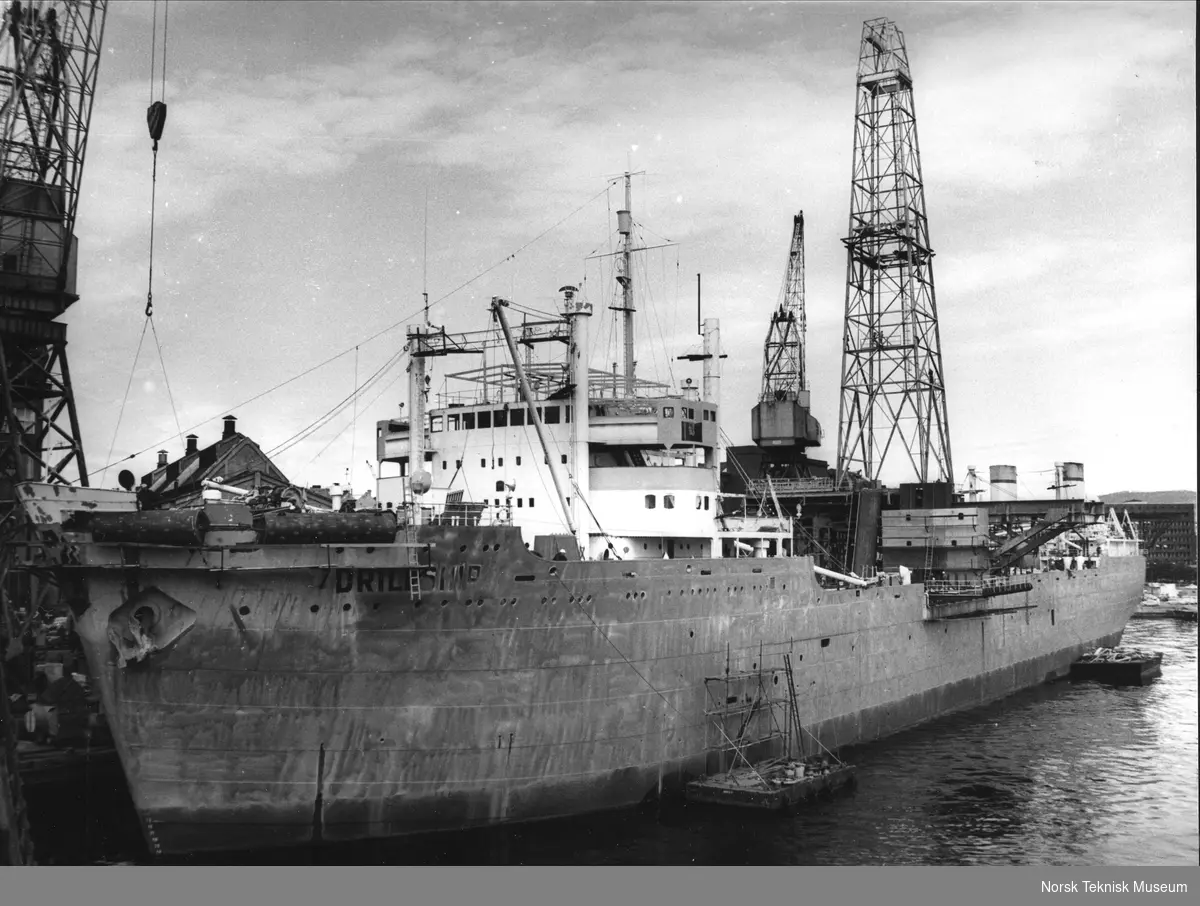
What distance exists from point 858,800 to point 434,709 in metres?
9.24

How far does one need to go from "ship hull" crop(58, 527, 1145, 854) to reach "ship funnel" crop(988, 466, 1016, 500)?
68.8ft

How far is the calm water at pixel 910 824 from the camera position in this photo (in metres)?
17.5

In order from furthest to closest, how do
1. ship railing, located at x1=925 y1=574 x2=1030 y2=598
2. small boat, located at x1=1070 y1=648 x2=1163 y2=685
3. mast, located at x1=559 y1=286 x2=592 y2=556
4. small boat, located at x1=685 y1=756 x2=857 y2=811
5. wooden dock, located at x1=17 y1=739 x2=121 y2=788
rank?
1. small boat, located at x1=1070 y1=648 x2=1163 y2=685
2. ship railing, located at x1=925 y1=574 x2=1030 y2=598
3. mast, located at x1=559 y1=286 x2=592 y2=556
4. wooden dock, located at x1=17 y1=739 x2=121 y2=788
5. small boat, located at x1=685 y1=756 x2=857 y2=811

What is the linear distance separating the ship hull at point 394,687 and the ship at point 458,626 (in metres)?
0.04

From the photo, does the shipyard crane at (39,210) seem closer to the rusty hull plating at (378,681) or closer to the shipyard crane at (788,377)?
the rusty hull plating at (378,681)

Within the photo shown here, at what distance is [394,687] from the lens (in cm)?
1759

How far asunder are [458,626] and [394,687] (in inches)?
56.3

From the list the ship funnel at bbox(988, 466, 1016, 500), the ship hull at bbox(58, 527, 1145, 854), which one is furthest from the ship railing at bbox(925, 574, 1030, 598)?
the ship hull at bbox(58, 527, 1145, 854)

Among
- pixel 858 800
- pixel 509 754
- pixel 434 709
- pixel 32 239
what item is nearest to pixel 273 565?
pixel 434 709

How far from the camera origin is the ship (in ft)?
55.9

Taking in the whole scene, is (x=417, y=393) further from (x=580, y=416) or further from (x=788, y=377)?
(x=788, y=377)

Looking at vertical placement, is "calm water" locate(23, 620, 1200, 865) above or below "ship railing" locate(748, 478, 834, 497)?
below

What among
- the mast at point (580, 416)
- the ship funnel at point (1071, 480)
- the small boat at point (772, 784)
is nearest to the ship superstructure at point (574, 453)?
the mast at point (580, 416)

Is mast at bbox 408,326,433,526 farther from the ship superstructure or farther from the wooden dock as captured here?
the wooden dock
